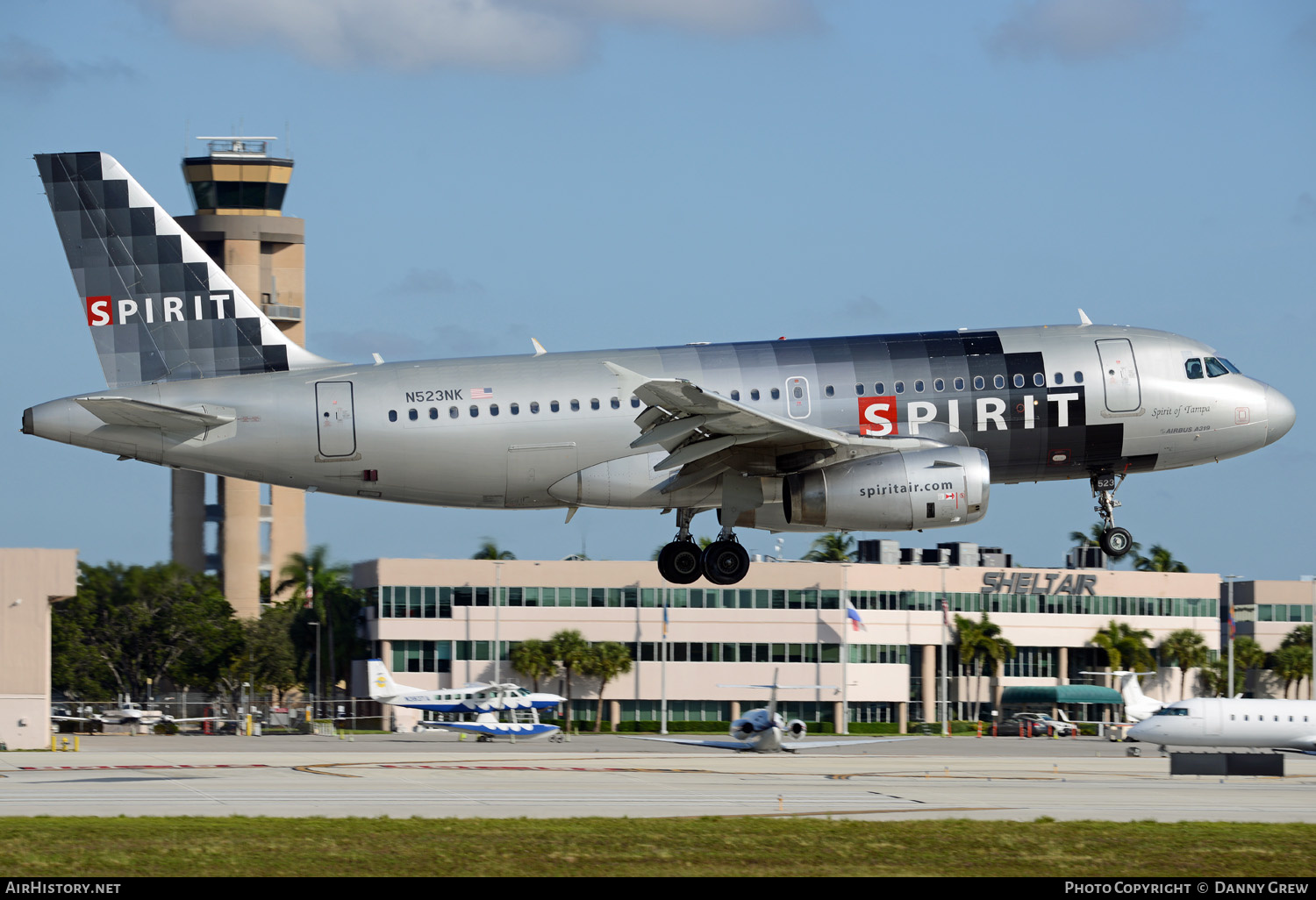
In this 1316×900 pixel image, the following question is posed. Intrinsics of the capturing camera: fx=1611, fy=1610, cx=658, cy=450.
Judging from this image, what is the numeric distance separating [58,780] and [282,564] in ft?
342

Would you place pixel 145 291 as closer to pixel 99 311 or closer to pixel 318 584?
pixel 99 311

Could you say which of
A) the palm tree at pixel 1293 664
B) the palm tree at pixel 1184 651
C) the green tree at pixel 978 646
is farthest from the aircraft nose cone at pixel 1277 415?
the palm tree at pixel 1293 664

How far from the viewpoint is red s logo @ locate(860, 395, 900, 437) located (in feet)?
120

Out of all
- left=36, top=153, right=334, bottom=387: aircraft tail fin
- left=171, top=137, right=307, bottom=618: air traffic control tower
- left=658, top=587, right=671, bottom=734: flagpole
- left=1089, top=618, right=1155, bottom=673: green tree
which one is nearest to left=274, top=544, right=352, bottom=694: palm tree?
left=171, top=137, right=307, bottom=618: air traffic control tower

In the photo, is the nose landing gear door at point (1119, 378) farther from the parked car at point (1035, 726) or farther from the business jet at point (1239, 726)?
the parked car at point (1035, 726)

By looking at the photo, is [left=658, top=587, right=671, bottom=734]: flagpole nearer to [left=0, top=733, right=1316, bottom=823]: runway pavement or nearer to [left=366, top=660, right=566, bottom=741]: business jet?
[left=366, top=660, right=566, bottom=741]: business jet

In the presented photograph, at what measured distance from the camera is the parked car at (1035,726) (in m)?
109

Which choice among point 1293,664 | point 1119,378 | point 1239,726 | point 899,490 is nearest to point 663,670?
point 1239,726

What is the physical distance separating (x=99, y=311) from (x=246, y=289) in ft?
374

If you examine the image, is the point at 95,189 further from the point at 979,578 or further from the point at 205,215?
the point at 205,215

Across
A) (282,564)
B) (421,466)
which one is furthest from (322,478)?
(282,564)

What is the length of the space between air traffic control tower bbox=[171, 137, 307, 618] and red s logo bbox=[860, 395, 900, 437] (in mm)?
119024

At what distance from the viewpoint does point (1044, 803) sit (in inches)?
1818

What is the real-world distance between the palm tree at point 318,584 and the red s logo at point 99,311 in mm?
95108
